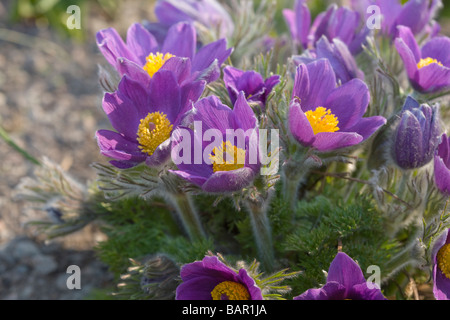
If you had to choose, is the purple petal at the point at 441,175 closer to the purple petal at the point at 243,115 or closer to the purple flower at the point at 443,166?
the purple flower at the point at 443,166

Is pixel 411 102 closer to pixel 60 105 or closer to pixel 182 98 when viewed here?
pixel 182 98

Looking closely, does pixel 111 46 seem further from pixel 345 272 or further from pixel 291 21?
pixel 345 272

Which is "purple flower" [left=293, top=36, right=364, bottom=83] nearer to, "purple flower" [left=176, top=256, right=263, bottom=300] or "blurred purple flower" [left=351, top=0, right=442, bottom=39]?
"blurred purple flower" [left=351, top=0, right=442, bottom=39]

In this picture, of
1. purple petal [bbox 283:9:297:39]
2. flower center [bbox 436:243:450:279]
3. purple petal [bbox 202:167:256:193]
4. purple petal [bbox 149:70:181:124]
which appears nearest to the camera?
purple petal [bbox 202:167:256:193]

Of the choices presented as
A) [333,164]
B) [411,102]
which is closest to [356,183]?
[333,164]

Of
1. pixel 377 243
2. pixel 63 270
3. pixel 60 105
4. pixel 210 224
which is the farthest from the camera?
pixel 60 105

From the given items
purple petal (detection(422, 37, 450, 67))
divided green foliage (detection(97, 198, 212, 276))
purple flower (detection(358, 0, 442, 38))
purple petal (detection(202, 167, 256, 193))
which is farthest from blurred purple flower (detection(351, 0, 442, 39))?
divided green foliage (detection(97, 198, 212, 276))

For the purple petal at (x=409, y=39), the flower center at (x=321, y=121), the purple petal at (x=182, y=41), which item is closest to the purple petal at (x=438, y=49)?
the purple petal at (x=409, y=39)
